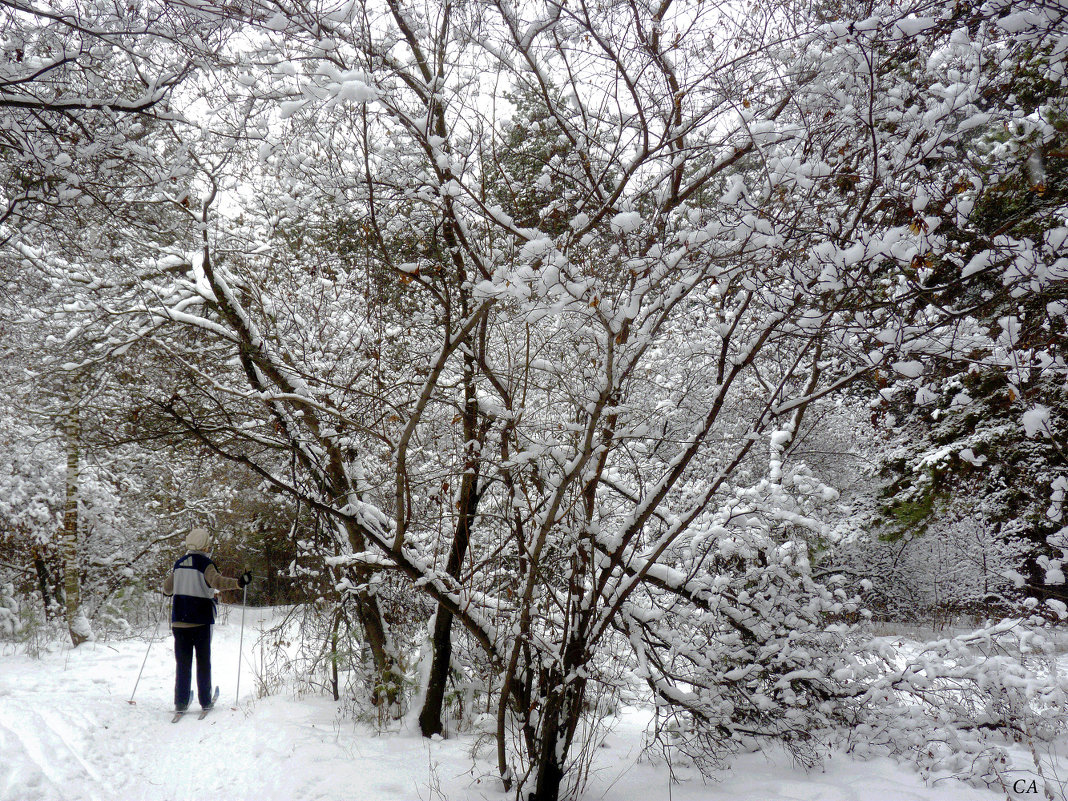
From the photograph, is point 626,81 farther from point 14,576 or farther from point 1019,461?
point 14,576

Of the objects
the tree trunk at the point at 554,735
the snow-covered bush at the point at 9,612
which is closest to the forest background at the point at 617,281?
the tree trunk at the point at 554,735

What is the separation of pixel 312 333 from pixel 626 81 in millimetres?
4107

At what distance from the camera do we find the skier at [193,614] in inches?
208

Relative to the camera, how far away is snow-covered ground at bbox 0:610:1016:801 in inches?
135

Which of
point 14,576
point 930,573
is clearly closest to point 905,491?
point 930,573

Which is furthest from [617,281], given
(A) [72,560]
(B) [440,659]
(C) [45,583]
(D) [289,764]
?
(C) [45,583]

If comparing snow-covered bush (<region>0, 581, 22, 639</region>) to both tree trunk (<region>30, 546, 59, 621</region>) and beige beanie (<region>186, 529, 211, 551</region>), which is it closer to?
tree trunk (<region>30, 546, 59, 621</region>)

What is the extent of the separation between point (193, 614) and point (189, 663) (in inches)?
15.1

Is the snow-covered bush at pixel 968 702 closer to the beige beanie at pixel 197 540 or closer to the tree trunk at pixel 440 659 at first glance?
the tree trunk at pixel 440 659

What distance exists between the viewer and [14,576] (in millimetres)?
9484

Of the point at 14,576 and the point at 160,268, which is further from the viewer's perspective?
the point at 14,576

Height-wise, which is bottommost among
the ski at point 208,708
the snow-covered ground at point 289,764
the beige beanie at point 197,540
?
the ski at point 208,708

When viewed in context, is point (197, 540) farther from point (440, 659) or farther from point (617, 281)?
point (617, 281)

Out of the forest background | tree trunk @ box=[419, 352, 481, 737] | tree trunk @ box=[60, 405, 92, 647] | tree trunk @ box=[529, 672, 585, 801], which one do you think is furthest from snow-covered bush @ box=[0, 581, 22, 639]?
tree trunk @ box=[529, 672, 585, 801]
